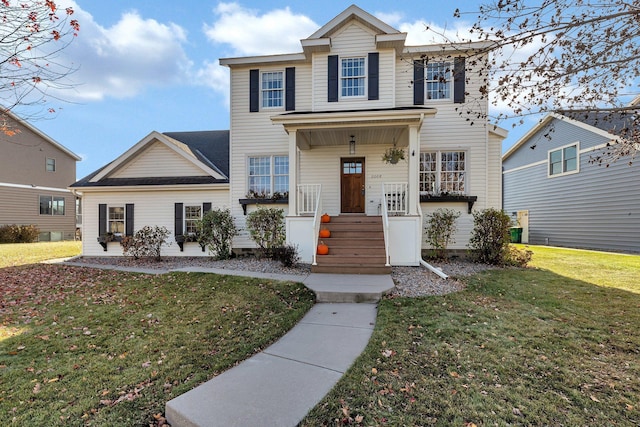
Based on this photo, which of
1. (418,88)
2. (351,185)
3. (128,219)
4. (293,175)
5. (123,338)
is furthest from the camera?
(128,219)

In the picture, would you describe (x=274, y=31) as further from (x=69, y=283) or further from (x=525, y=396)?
(x=525, y=396)

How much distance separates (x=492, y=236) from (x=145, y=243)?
11395 millimetres

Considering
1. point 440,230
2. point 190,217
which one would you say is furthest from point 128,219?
point 440,230

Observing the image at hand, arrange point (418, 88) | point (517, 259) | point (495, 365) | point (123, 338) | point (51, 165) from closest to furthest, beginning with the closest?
1. point (495, 365)
2. point (123, 338)
3. point (517, 259)
4. point (418, 88)
5. point (51, 165)

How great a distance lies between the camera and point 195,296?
5621 mm

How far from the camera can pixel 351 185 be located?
10.2 meters

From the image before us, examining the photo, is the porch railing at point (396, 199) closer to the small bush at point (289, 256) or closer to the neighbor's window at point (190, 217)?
the small bush at point (289, 256)

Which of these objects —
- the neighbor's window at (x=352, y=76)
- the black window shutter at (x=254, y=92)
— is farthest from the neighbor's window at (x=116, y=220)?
the neighbor's window at (x=352, y=76)

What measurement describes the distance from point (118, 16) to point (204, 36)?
8.84ft

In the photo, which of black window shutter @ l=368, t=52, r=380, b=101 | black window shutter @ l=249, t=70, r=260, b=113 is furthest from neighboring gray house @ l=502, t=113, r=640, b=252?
black window shutter @ l=249, t=70, r=260, b=113

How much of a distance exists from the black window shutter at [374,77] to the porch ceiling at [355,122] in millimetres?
1570

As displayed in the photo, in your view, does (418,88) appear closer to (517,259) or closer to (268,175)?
(268,175)

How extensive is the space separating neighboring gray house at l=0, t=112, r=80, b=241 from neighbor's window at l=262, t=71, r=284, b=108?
17337mm

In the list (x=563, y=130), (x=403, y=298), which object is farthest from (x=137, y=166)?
(x=563, y=130)
